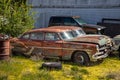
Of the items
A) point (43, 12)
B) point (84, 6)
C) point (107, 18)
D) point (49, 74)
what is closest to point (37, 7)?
point (43, 12)

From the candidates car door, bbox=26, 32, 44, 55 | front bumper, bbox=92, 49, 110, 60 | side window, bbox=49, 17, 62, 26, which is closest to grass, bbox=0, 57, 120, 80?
front bumper, bbox=92, 49, 110, 60

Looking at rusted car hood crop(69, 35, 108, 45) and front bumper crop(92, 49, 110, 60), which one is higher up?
rusted car hood crop(69, 35, 108, 45)

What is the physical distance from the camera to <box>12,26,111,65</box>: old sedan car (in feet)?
46.2

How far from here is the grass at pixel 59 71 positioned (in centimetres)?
1195

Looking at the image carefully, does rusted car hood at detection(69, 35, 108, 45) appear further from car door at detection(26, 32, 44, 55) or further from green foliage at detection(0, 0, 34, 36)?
green foliage at detection(0, 0, 34, 36)

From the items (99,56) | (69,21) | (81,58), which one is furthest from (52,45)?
(69,21)

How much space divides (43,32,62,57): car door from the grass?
0.55 meters

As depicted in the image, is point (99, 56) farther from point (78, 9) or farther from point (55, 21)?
point (78, 9)

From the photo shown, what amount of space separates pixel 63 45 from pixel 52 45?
0.54 metres

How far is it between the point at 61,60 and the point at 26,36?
6.65 feet

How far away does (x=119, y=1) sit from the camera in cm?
2333

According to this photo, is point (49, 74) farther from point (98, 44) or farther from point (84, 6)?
point (84, 6)

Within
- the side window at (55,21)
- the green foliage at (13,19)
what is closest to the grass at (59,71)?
the green foliage at (13,19)

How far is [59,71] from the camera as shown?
1292cm
